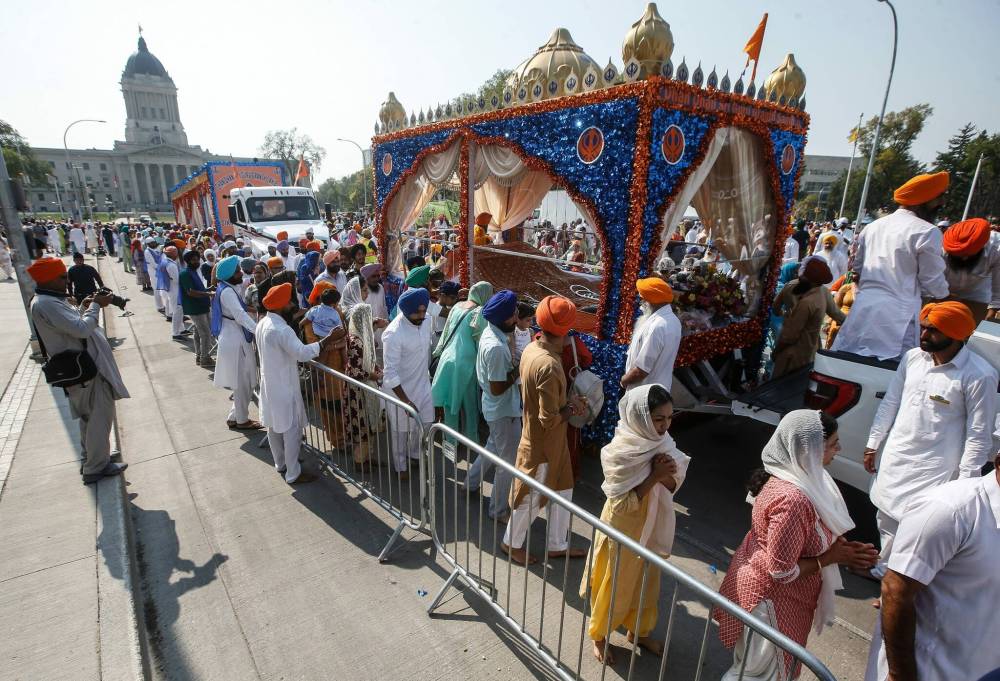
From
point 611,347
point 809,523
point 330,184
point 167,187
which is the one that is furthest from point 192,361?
point 167,187

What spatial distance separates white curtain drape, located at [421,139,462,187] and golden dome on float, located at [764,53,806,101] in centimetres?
385

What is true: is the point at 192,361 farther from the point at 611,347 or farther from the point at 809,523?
the point at 809,523

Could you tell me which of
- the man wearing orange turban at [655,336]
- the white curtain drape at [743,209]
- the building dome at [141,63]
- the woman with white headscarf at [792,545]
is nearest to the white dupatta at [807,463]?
the woman with white headscarf at [792,545]

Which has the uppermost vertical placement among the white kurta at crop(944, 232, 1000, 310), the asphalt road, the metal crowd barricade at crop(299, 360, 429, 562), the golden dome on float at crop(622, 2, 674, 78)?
the golden dome on float at crop(622, 2, 674, 78)

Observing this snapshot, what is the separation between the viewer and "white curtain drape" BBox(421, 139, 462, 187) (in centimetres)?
715

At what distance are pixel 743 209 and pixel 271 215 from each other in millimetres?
14658

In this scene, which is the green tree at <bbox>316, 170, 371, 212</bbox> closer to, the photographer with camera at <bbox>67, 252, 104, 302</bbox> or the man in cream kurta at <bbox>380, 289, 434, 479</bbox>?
the photographer with camera at <bbox>67, 252, 104, 302</bbox>

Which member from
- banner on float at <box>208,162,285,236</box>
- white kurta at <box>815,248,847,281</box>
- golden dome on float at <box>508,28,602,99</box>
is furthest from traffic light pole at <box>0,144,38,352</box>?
white kurta at <box>815,248,847,281</box>

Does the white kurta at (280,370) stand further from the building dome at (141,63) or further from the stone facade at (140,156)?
the building dome at (141,63)

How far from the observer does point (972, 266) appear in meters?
4.13

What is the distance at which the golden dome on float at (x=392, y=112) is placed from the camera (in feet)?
28.0

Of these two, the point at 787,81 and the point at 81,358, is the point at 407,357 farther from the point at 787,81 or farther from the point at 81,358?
the point at 787,81

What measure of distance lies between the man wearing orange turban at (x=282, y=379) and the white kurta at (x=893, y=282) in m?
4.51

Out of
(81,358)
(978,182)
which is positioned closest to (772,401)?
(81,358)
